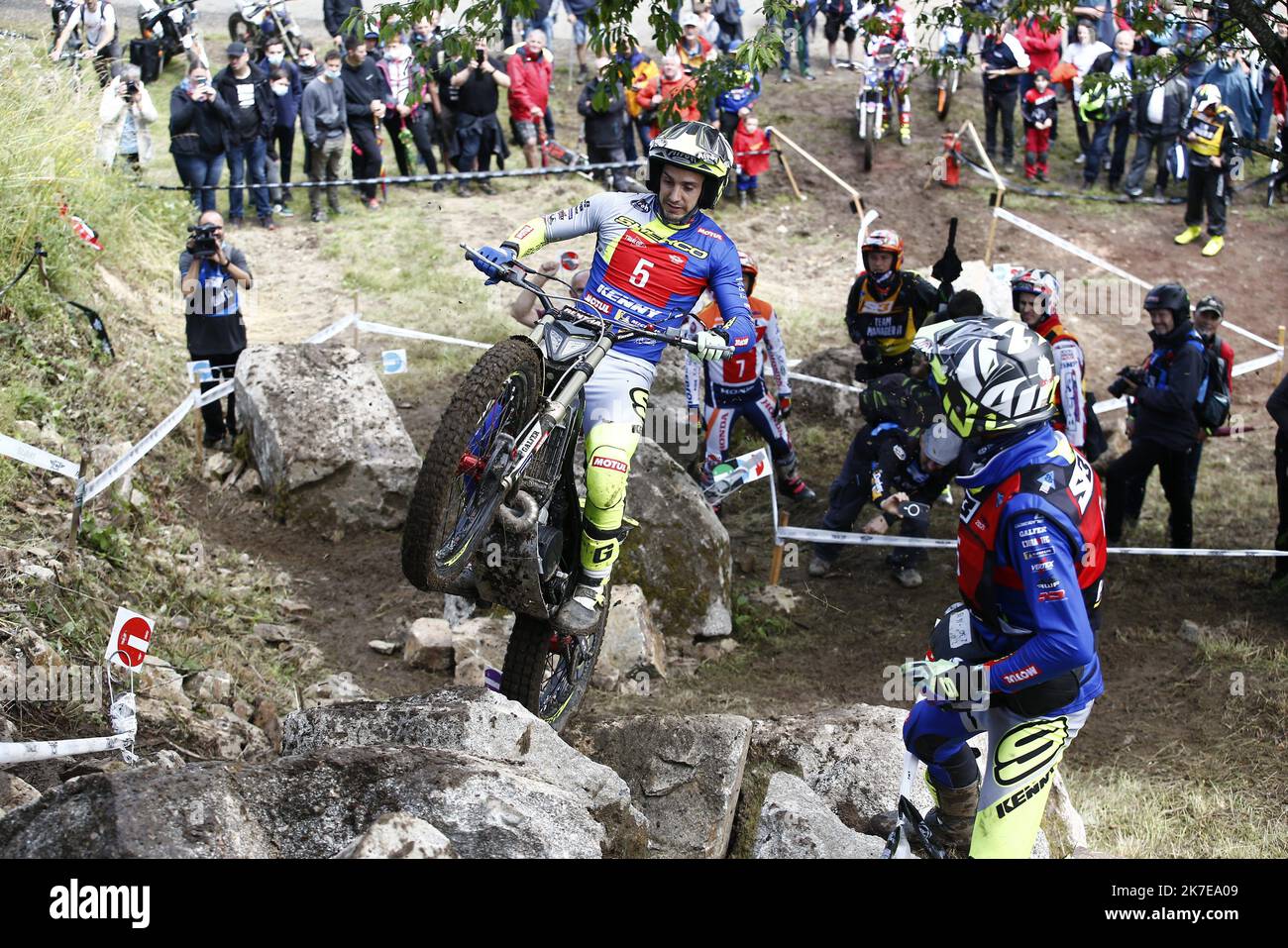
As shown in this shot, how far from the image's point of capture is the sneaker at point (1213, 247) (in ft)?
56.4

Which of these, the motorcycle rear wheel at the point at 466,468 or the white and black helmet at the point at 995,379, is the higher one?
the white and black helmet at the point at 995,379

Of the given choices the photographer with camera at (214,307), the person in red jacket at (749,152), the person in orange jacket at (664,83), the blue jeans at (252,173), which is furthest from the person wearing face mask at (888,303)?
the blue jeans at (252,173)

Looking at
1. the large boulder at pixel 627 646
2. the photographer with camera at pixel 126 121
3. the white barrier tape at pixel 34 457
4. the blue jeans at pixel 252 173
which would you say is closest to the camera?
the white barrier tape at pixel 34 457

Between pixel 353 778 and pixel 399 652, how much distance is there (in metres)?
3.77

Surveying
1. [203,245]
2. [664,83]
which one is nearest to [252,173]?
[664,83]

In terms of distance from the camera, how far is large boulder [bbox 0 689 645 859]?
3906 millimetres

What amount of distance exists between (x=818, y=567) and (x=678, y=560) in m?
1.48

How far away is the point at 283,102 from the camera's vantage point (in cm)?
1645

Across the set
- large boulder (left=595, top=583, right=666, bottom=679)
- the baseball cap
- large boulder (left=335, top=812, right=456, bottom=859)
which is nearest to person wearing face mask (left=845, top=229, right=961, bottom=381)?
large boulder (left=595, top=583, right=666, bottom=679)

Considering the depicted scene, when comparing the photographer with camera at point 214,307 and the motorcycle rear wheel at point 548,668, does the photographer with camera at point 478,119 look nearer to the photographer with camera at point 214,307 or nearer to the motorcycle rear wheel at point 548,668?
the photographer with camera at point 214,307

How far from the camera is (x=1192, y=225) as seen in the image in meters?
17.5

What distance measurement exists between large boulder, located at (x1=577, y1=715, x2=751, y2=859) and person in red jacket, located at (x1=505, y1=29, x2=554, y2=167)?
13282 mm

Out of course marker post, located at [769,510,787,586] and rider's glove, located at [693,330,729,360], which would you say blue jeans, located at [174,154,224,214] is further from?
rider's glove, located at [693,330,729,360]

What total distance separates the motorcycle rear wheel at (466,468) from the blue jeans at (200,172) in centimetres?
1088
